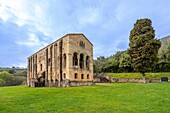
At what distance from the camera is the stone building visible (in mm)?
37656

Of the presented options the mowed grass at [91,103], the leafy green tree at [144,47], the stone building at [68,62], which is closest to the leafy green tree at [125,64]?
the leafy green tree at [144,47]

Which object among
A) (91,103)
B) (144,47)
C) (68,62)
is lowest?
(91,103)

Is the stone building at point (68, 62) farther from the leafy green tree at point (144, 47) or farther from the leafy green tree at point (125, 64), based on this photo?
the leafy green tree at point (125, 64)

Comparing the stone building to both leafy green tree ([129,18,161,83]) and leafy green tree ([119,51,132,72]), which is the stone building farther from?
leafy green tree ([119,51,132,72])

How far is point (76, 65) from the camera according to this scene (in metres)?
40.8

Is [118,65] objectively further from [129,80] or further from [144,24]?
[144,24]

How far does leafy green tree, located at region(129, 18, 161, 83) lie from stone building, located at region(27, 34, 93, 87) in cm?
976

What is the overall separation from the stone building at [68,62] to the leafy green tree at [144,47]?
9.76m

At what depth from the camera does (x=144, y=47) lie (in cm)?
3875

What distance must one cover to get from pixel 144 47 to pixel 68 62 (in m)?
15.6

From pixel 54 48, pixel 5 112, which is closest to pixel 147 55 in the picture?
pixel 54 48

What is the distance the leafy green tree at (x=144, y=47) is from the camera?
38688 millimetres

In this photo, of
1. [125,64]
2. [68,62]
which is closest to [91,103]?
[68,62]

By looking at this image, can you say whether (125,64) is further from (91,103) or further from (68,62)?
(91,103)
